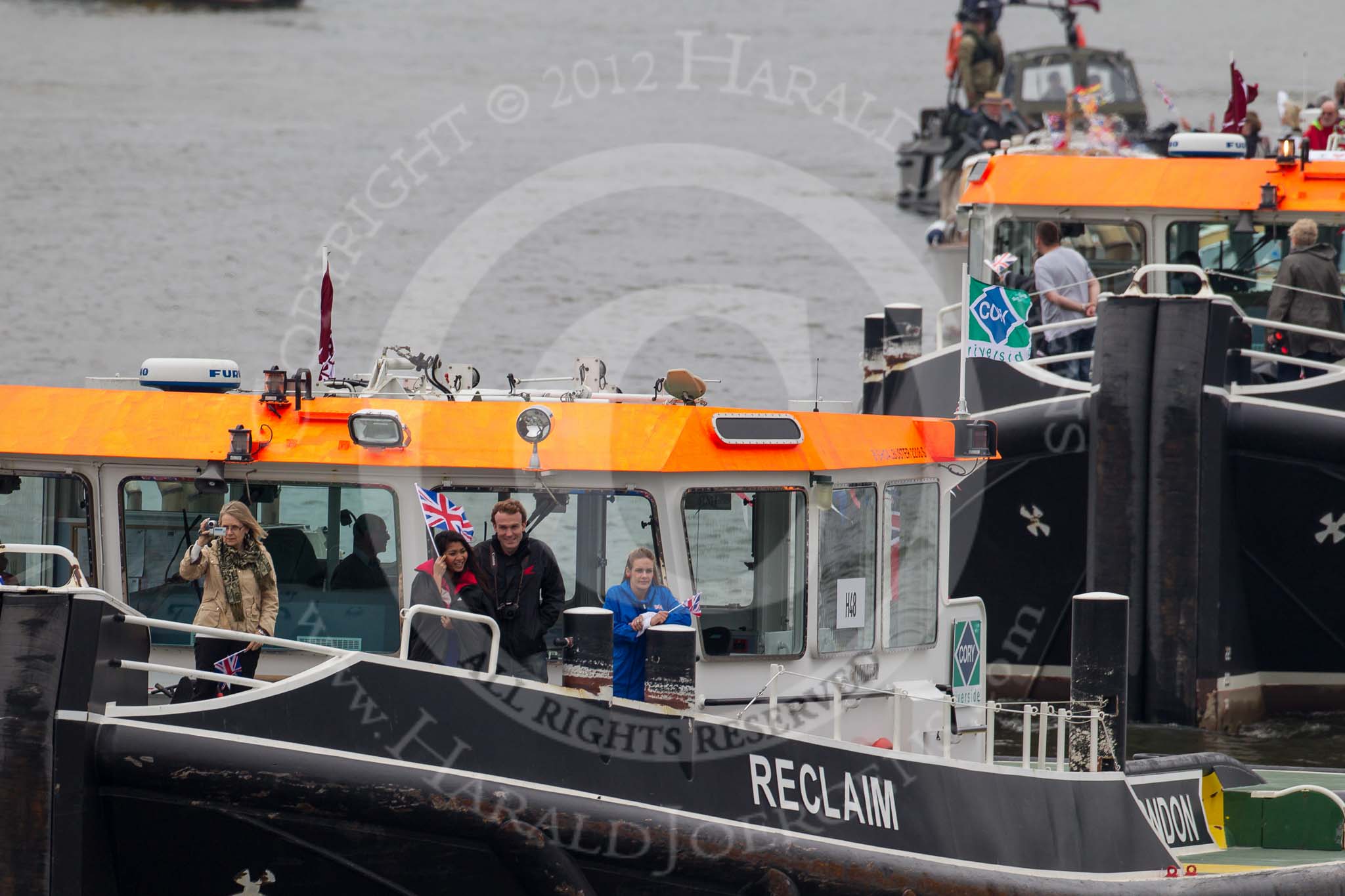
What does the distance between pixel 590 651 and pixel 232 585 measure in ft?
5.49

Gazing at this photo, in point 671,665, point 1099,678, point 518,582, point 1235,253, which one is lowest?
point 1099,678

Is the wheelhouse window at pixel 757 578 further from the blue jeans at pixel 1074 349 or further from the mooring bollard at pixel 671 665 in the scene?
the blue jeans at pixel 1074 349

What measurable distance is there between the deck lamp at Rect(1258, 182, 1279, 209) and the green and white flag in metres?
5.06

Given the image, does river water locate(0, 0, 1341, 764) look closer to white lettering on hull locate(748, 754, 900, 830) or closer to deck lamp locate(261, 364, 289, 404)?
white lettering on hull locate(748, 754, 900, 830)

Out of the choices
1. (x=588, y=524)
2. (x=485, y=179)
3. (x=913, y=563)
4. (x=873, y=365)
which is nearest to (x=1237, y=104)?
(x=873, y=365)

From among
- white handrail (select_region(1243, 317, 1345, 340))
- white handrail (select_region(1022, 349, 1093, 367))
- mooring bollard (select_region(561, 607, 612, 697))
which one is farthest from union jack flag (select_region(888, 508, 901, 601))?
white handrail (select_region(1022, 349, 1093, 367))

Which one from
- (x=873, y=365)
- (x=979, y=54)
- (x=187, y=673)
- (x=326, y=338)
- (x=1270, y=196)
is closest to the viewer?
(x=187, y=673)

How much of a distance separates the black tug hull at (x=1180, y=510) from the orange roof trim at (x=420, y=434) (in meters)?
5.80

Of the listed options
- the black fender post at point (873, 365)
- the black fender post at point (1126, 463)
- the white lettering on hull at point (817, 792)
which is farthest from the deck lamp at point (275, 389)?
the black fender post at point (873, 365)

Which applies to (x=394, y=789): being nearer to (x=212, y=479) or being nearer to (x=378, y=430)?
(x=378, y=430)

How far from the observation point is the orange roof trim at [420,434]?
8062 millimetres

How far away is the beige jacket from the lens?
7.85 metres

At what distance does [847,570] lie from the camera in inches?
335

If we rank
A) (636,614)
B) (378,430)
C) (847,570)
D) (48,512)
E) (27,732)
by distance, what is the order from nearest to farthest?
(27,732) < (636,614) < (378,430) < (48,512) < (847,570)
